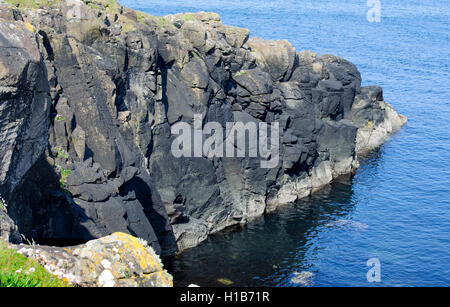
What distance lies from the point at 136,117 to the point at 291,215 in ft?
76.8

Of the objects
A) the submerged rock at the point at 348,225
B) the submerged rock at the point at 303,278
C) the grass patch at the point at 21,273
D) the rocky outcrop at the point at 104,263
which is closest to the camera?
the grass patch at the point at 21,273

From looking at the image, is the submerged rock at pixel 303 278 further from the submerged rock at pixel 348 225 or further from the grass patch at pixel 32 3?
the grass patch at pixel 32 3

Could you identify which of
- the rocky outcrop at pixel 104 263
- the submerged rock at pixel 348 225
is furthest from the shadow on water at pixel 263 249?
the rocky outcrop at pixel 104 263

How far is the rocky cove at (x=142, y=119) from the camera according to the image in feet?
81.6

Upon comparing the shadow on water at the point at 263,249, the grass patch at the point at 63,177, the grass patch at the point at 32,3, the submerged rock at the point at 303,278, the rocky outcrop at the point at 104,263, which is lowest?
the shadow on water at the point at 263,249

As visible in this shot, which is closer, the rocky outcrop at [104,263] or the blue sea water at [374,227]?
the rocky outcrop at [104,263]

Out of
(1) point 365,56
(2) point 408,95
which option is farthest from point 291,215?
(1) point 365,56

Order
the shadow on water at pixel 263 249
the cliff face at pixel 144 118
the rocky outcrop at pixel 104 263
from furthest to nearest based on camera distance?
the shadow on water at pixel 263 249
the cliff face at pixel 144 118
the rocky outcrop at pixel 104 263

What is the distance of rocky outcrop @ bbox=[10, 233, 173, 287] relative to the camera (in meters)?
15.3

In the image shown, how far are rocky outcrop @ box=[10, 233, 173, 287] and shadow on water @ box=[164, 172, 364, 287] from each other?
29967 mm

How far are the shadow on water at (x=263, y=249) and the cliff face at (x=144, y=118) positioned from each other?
2.23 metres

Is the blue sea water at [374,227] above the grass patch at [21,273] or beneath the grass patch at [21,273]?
beneath

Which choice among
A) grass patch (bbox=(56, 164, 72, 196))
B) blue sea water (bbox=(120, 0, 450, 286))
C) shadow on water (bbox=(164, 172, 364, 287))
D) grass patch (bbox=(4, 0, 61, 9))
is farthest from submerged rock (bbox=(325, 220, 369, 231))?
grass patch (bbox=(4, 0, 61, 9))
